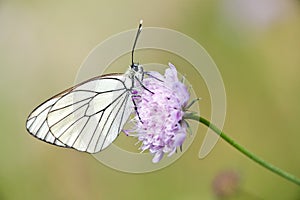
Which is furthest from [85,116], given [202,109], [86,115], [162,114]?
[202,109]

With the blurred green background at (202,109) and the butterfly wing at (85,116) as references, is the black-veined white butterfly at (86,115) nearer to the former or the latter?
the butterfly wing at (85,116)

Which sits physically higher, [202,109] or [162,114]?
[202,109]

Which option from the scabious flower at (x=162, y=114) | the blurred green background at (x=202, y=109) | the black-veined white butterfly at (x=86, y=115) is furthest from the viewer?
the blurred green background at (x=202, y=109)

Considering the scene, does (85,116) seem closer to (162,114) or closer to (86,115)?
(86,115)

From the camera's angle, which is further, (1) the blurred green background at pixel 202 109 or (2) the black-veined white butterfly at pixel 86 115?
(1) the blurred green background at pixel 202 109

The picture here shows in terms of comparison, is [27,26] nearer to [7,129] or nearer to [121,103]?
[7,129]

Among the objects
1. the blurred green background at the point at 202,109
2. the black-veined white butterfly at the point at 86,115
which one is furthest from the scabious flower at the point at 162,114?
the blurred green background at the point at 202,109

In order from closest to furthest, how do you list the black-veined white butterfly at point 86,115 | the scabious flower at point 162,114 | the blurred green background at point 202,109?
1. the scabious flower at point 162,114
2. the black-veined white butterfly at point 86,115
3. the blurred green background at point 202,109

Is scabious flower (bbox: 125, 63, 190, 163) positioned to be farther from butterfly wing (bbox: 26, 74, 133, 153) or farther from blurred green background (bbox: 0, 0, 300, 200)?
blurred green background (bbox: 0, 0, 300, 200)
